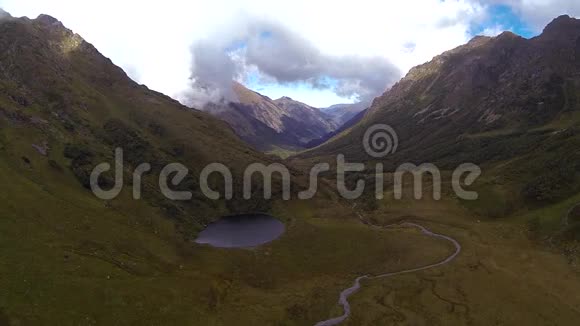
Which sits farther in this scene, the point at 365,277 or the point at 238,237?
the point at 238,237

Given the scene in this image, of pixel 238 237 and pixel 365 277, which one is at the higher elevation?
pixel 238 237

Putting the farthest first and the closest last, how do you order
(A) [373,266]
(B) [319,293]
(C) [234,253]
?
1. (C) [234,253]
2. (A) [373,266]
3. (B) [319,293]

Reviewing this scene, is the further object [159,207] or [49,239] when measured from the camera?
[159,207]

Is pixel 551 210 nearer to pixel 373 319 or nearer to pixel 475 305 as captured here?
pixel 475 305

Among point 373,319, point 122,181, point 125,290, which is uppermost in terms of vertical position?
point 122,181

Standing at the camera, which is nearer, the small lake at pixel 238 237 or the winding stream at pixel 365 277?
the winding stream at pixel 365 277

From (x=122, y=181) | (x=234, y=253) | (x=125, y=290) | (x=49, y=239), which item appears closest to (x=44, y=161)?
(x=122, y=181)

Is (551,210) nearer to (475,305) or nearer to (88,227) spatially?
(475,305)

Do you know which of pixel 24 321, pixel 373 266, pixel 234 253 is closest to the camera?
pixel 24 321

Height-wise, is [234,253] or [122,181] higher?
[122,181]

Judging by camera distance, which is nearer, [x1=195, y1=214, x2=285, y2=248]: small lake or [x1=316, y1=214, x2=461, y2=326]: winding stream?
[x1=316, y1=214, x2=461, y2=326]: winding stream
